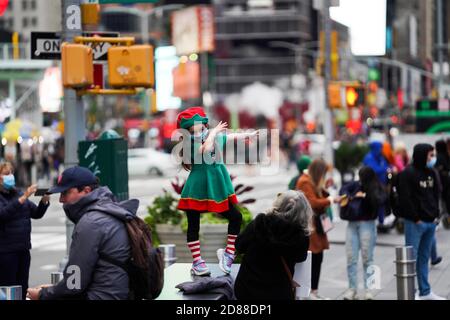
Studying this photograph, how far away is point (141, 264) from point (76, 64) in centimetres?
569

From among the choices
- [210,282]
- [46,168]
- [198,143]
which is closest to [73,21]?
[198,143]

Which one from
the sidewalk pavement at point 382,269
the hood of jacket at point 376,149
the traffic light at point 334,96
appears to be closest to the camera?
the sidewalk pavement at point 382,269

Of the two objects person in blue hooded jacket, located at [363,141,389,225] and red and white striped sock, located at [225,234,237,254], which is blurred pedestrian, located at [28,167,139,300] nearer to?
red and white striped sock, located at [225,234,237,254]

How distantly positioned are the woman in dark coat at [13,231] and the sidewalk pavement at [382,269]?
171 inches

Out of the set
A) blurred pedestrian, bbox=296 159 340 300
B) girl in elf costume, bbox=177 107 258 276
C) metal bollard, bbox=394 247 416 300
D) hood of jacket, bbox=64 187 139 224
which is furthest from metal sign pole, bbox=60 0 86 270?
hood of jacket, bbox=64 187 139 224

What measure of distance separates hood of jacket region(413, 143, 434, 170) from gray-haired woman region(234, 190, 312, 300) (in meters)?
5.21

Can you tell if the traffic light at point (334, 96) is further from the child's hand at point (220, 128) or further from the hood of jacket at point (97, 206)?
the hood of jacket at point (97, 206)

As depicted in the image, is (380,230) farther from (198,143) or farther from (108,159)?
(198,143)

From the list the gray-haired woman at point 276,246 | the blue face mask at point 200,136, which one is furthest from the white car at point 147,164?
the gray-haired woman at point 276,246

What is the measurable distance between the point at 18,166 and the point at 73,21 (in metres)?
28.8

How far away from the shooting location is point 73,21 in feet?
43.3

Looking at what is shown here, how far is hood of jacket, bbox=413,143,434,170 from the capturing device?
12.7 meters

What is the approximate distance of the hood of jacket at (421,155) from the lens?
502 inches

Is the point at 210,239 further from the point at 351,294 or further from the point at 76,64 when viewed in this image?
the point at 76,64
